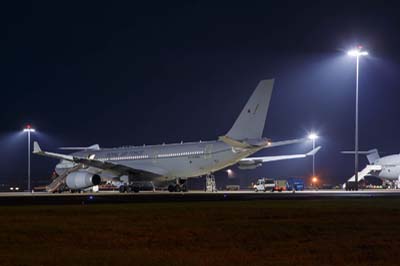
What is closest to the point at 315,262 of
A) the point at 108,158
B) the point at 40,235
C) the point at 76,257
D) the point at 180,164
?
the point at 76,257

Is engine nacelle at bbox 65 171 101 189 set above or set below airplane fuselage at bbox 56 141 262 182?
below

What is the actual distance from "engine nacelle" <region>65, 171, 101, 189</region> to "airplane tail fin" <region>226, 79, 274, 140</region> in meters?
14.7

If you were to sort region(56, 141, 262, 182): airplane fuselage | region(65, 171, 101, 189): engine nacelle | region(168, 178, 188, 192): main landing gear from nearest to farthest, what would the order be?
region(56, 141, 262, 182): airplane fuselage, region(65, 171, 101, 189): engine nacelle, region(168, 178, 188, 192): main landing gear

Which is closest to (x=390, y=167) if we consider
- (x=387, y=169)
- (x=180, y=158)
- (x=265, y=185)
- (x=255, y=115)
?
(x=387, y=169)

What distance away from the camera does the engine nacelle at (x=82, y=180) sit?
2611 inches

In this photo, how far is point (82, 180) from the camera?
2608 inches

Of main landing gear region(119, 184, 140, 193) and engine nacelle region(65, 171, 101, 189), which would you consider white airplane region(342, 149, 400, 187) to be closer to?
main landing gear region(119, 184, 140, 193)

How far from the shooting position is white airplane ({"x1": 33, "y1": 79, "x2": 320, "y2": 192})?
58469 mm

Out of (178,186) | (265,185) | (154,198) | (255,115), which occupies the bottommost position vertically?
(154,198)

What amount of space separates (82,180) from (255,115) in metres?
18.2

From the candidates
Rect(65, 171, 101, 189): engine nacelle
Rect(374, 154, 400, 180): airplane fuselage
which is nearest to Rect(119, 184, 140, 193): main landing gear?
Rect(65, 171, 101, 189): engine nacelle

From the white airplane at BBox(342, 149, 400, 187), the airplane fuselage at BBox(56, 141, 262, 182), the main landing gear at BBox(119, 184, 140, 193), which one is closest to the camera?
the airplane fuselage at BBox(56, 141, 262, 182)

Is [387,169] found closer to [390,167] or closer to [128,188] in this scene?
[390,167]

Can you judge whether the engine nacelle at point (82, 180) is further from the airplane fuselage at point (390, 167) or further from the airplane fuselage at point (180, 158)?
the airplane fuselage at point (390, 167)
